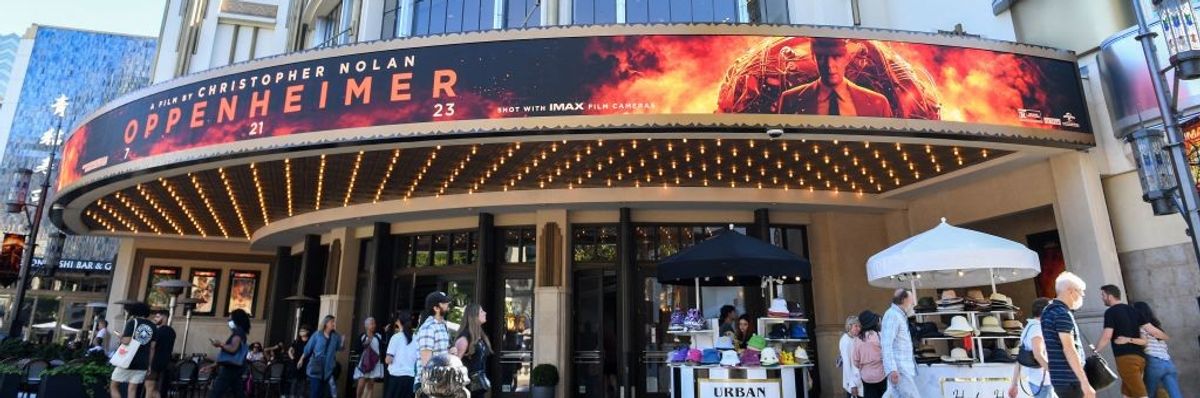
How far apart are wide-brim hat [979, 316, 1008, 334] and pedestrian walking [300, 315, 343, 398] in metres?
9.41

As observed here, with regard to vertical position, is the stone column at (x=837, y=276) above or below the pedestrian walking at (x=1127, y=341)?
above

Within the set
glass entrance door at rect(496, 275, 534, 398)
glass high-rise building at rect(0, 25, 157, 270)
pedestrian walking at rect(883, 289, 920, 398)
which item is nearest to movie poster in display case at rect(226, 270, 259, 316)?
glass entrance door at rect(496, 275, 534, 398)

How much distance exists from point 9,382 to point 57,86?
48.1 meters

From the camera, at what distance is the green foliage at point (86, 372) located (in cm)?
978

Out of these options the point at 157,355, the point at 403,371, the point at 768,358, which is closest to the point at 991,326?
the point at 768,358

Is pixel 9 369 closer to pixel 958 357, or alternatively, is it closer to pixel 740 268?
pixel 740 268

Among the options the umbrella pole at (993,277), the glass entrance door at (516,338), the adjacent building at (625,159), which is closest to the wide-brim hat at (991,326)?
the umbrella pole at (993,277)

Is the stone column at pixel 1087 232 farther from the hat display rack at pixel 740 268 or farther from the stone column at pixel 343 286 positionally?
the stone column at pixel 343 286

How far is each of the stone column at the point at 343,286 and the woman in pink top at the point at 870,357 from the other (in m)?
11.8

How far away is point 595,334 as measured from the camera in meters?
13.5

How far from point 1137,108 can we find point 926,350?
513 centimetres

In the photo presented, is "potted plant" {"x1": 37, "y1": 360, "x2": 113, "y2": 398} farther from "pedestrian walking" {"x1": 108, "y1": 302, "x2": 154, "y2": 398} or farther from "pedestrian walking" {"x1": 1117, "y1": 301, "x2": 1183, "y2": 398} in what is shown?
"pedestrian walking" {"x1": 1117, "y1": 301, "x2": 1183, "y2": 398}

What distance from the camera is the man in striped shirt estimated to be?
4805 mm

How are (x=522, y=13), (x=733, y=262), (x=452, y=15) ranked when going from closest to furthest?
1. (x=733, y=262)
2. (x=522, y=13)
3. (x=452, y=15)
